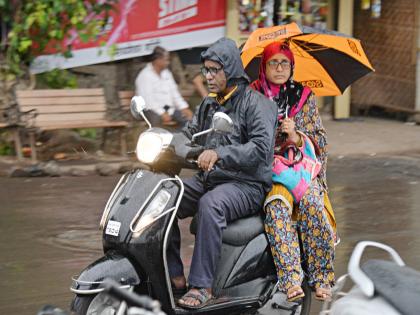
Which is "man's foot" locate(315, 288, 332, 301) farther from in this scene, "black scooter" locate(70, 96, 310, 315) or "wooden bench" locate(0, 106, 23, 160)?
"wooden bench" locate(0, 106, 23, 160)

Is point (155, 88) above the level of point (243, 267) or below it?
above

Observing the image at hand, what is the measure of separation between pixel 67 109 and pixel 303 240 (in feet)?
19.1

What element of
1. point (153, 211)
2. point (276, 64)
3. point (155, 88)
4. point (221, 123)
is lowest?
point (153, 211)

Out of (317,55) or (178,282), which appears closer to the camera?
(178,282)

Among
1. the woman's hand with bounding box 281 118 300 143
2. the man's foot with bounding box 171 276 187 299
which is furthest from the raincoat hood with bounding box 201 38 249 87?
the man's foot with bounding box 171 276 187 299

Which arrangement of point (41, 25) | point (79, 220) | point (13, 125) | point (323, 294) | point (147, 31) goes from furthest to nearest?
A: point (147, 31) → point (41, 25) → point (13, 125) → point (79, 220) → point (323, 294)

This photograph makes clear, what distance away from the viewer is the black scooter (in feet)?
16.1

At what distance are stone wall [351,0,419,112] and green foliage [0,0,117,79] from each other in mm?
4597

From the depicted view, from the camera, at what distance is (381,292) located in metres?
3.62

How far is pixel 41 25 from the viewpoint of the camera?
34.8ft

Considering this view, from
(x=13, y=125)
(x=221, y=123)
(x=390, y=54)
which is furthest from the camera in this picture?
(x=390, y=54)

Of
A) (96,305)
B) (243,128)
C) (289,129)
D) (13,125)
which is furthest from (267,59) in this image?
(13,125)

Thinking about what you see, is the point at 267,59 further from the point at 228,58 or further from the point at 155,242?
the point at 155,242

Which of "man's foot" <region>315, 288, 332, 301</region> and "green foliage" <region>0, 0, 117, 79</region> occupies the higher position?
"green foliage" <region>0, 0, 117, 79</region>
